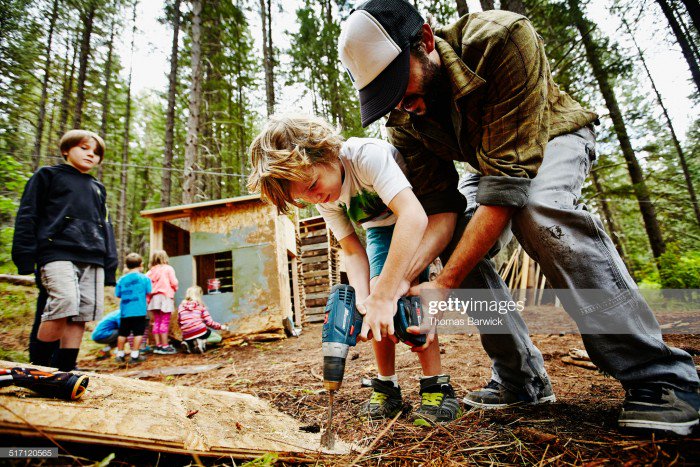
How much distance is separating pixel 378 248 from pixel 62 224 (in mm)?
2966

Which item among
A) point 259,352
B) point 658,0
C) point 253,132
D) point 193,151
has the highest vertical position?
point 253,132

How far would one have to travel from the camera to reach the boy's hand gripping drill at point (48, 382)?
4.12 feet

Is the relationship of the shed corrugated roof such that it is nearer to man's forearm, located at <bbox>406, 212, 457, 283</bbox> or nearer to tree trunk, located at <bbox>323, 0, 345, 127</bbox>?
man's forearm, located at <bbox>406, 212, 457, 283</bbox>

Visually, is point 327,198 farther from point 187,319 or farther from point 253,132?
point 253,132

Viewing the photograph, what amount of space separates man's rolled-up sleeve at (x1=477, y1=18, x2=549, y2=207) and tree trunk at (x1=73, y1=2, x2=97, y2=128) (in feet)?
51.4

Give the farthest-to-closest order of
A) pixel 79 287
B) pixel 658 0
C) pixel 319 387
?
pixel 658 0 → pixel 79 287 → pixel 319 387

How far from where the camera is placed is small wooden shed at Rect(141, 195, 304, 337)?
705cm

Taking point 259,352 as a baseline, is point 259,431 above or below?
above

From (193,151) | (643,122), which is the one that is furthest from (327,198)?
(643,122)

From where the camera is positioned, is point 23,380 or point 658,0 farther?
point 658,0

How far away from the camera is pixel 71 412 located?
115 centimetres

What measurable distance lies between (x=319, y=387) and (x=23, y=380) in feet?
6.28

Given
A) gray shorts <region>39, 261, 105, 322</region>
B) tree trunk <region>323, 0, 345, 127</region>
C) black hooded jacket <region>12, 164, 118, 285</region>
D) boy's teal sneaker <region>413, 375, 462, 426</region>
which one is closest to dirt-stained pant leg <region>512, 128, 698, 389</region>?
boy's teal sneaker <region>413, 375, 462, 426</region>

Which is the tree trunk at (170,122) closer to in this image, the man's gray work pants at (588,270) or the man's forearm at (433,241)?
the man's forearm at (433,241)
